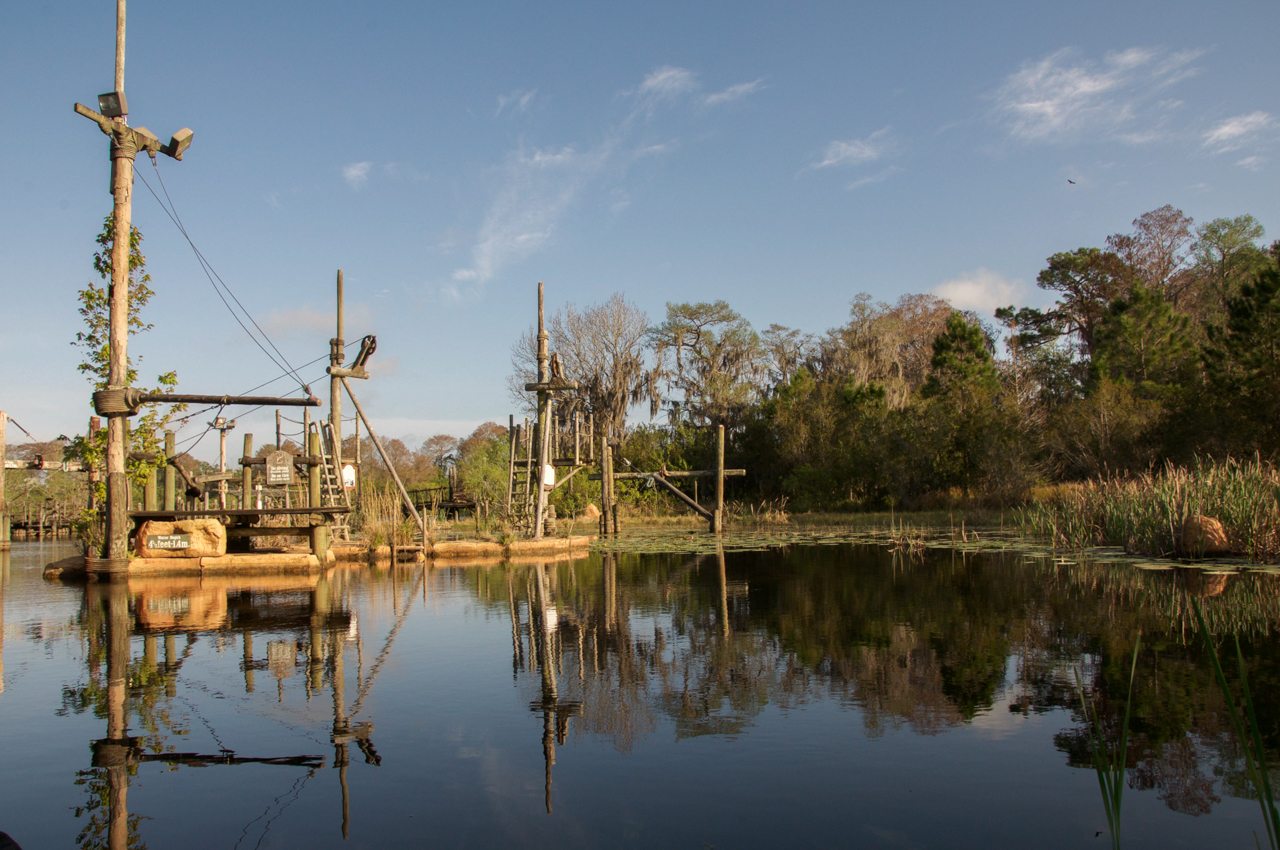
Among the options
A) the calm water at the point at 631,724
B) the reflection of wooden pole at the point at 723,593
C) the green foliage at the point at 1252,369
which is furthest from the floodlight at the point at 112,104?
the green foliage at the point at 1252,369

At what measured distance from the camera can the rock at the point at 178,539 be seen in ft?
50.8

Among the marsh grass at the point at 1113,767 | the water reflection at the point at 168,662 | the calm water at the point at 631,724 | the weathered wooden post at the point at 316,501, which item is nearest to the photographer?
the marsh grass at the point at 1113,767

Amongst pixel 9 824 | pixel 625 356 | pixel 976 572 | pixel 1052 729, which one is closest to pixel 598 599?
pixel 976 572

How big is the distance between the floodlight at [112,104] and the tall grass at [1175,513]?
17.8 meters

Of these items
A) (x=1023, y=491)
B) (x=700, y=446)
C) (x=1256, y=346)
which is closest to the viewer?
(x=1256, y=346)

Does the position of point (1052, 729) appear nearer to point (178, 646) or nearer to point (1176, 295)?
point (178, 646)

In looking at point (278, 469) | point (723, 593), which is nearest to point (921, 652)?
point (723, 593)

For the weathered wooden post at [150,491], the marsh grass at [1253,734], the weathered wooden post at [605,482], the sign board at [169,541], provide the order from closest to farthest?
the marsh grass at [1253,734] < the sign board at [169,541] < the weathered wooden post at [150,491] < the weathered wooden post at [605,482]

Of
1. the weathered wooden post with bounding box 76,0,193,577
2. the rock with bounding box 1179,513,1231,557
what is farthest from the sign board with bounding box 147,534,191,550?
the rock with bounding box 1179,513,1231,557

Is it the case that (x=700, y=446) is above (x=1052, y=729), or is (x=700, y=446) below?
above

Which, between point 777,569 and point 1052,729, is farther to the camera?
point 777,569

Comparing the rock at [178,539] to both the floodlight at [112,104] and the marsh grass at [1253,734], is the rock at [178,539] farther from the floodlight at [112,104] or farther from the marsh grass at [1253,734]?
the marsh grass at [1253,734]

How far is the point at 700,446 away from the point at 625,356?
7978mm

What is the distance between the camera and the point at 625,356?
160ft
